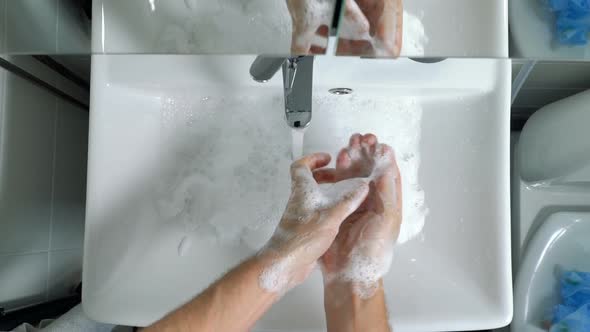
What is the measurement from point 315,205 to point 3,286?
0.55 metres

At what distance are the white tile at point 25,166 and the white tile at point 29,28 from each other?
0.21m

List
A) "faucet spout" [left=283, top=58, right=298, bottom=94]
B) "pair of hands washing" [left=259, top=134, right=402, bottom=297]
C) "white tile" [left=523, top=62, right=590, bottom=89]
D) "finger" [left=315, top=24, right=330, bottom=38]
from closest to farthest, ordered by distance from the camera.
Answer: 1. "finger" [left=315, top=24, right=330, bottom=38]
2. "faucet spout" [left=283, top=58, right=298, bottom=94]
3. "pair of hands washing" [left=259, top=134, right=402, bottom=297]
4. "white tile" [left=523, top=62, right=590, bottom=89]

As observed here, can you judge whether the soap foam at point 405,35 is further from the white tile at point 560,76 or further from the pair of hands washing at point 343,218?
the white tile at point 560,76

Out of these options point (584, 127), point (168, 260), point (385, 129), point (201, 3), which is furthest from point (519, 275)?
point (201, 3)

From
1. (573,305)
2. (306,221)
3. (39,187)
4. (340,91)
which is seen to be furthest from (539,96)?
(39,187)

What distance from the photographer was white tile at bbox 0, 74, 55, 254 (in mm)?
755

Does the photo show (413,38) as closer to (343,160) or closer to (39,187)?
(343,160)

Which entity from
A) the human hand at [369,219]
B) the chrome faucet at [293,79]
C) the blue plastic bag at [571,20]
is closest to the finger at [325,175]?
the human hand at [369,219]

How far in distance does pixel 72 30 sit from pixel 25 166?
335 millimetres

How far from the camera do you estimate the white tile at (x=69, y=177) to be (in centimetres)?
92

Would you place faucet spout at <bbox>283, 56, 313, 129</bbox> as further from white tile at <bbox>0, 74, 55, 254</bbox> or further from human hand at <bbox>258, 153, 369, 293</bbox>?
white tile at <bbox>0, 74, 55, 254</bbox>

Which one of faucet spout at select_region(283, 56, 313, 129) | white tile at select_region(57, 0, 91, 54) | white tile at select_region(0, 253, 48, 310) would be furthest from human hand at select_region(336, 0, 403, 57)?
white tile at select_region(0, 253, 48, 310)

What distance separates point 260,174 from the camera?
77cm

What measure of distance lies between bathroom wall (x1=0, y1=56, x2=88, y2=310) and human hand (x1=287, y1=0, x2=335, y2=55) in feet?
1.55
